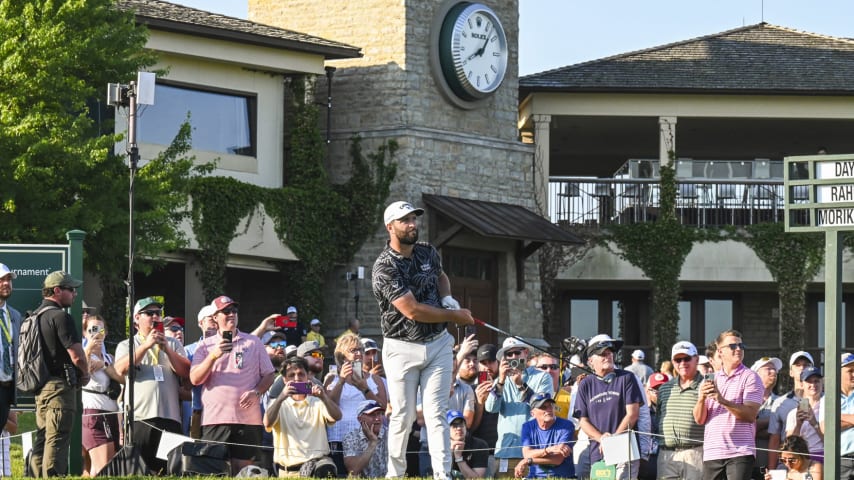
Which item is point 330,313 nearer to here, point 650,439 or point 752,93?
point 752,93

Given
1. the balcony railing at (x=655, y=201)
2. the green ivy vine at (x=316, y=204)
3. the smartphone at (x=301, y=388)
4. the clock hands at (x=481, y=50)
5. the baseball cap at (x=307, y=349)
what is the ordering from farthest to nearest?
the balcony railing at (x=655, y=201), the clock hands at (x=481, y=50), the green ivy vine at (x=316, y=204), the baseball cap at (x=307, y=349), the smartphone at (x=301, y=388)

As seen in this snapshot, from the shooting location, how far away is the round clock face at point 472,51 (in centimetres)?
3131

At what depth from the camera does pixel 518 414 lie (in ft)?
50.6

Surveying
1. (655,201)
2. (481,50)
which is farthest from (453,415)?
(655,201)

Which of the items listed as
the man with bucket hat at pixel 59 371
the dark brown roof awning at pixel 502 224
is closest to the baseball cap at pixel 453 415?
the man with bucket hat at pixel 59 371

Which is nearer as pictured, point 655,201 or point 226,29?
point 226,29

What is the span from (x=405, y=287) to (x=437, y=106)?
20.3 m

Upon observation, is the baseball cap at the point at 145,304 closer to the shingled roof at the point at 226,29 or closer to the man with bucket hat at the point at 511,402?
the man with bucket hat at the point at 511,402

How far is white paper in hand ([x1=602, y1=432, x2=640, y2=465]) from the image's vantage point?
13664 millimetres

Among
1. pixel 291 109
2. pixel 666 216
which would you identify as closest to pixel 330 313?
pixel 291 109

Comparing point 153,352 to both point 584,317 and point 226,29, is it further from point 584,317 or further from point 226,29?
point 584,317

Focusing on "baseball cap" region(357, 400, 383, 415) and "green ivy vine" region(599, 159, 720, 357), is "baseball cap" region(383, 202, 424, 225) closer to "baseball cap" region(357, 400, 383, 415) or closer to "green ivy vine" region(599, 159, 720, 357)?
"baseball cap" region(357, 400, 383, 415)

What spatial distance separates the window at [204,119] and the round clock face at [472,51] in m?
3.87

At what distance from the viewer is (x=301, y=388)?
14258 mm
